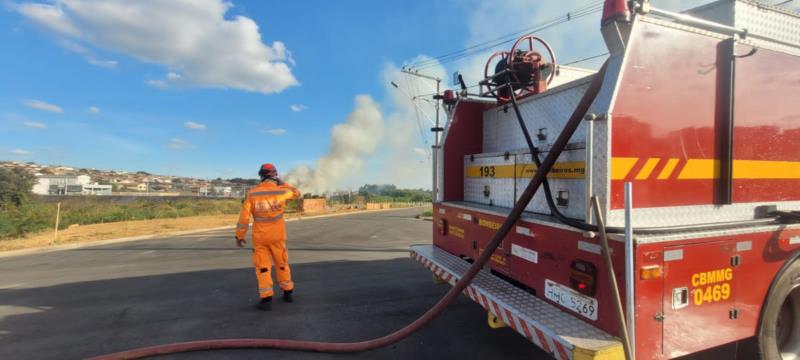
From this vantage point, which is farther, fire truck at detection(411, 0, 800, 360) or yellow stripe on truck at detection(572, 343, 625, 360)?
fire truck at detection(411, 0, 800, 360)

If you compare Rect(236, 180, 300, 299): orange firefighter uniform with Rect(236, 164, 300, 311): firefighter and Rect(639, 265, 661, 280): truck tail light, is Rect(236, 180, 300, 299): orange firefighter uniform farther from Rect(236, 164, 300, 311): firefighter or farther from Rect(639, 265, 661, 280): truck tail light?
Rect(639, 265, 661, 280): truck tail light

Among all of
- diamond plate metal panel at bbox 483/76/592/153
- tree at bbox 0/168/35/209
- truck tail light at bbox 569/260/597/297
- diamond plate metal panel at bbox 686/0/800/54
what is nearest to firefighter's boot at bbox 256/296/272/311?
diamond plate metal panel at bbox 483/76/592/153

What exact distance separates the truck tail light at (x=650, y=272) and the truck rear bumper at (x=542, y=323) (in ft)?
1.34

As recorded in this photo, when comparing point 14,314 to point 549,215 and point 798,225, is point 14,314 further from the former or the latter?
point 798,225

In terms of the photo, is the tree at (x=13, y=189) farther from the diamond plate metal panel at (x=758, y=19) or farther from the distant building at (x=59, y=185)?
the diamond plate metal panel at (x=758, y=19)

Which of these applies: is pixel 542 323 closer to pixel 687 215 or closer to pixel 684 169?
pixel 687 215

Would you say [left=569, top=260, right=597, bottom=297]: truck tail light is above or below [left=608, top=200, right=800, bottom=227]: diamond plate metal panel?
below

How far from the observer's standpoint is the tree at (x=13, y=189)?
24000mm

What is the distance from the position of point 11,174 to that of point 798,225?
4903 cm

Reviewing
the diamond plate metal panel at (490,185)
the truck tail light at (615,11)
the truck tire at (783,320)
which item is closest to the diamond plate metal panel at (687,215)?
the truck tire at (783,320)

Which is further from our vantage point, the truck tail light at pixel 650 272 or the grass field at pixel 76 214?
the grass field at pixel 76 214

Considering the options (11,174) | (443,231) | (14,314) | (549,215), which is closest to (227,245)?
(14,314)

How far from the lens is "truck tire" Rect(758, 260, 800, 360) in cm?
267

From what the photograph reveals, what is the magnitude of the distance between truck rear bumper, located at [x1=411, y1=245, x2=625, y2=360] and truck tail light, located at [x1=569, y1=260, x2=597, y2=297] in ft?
0.75
